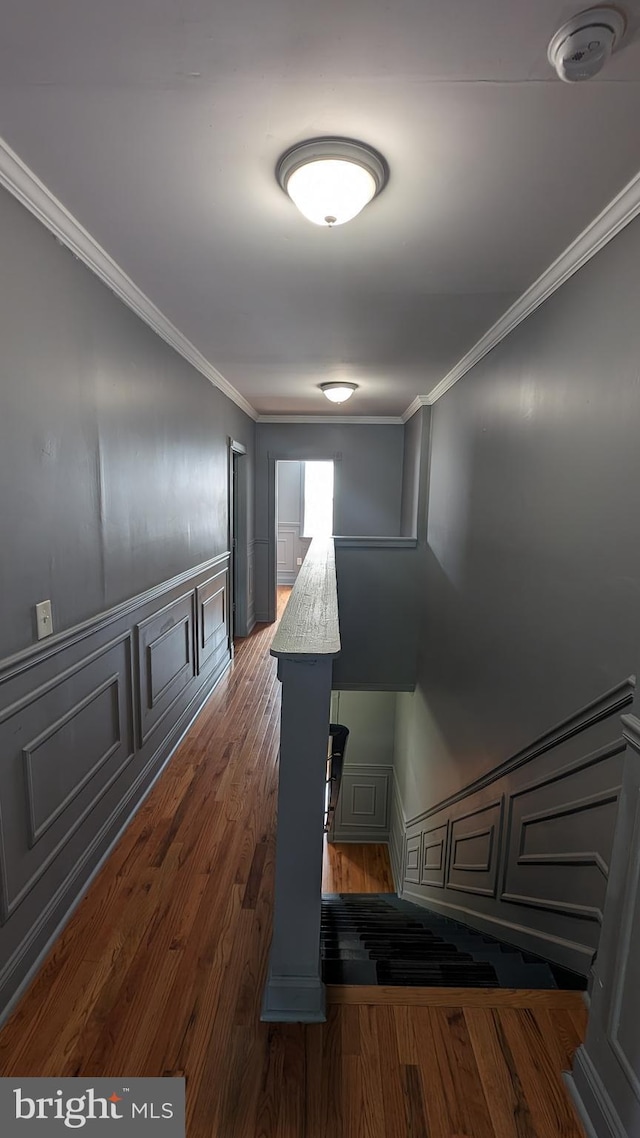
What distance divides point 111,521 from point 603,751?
196 cm

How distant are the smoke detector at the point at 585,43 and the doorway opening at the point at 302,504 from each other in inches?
306

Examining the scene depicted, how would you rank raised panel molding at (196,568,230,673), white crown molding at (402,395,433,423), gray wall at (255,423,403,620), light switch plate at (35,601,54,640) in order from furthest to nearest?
gray wall at (255,423,403,620)
white crown molding at (402,395,433,423)
raised panel molding at (196,568,230,673)
light switch plate at (35,601,54,640)

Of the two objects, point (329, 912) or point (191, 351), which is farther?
point (191, 351)

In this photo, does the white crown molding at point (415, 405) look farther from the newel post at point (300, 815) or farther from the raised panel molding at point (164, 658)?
the newel post at point (300, 815)

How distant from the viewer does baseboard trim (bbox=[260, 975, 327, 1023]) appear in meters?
1.34

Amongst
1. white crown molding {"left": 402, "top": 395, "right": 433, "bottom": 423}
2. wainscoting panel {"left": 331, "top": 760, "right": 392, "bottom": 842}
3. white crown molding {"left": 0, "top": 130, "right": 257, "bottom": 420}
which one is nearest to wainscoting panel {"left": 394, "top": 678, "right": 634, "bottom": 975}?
white crown molding {"left": 0, "top": 130, "right": 257, "bottom": 420}

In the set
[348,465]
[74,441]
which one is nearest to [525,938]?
[74,441]

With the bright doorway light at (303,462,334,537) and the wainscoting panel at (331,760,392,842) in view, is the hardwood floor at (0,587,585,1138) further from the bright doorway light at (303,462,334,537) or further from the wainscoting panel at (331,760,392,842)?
the bright doorway light at (303,462,334,537)

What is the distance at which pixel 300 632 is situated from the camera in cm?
130

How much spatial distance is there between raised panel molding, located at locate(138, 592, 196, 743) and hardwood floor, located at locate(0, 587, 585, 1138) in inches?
32.1

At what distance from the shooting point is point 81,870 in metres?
1.90

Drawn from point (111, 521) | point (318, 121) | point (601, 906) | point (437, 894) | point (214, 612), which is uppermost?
point (318, 121)

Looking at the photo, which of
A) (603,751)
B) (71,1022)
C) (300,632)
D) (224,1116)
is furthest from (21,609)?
(603,751)

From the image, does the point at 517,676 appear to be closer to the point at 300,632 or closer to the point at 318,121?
the point at 300,632
